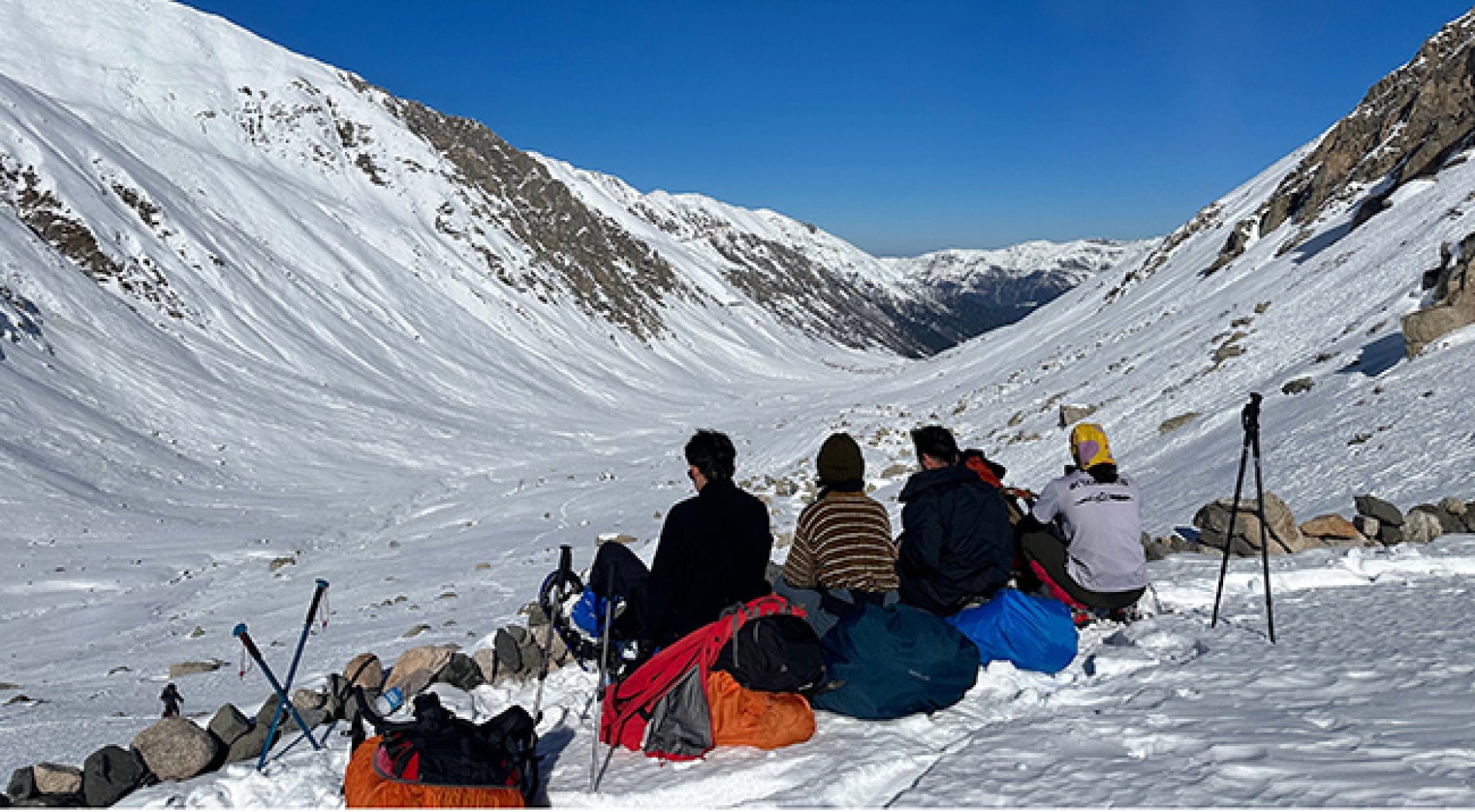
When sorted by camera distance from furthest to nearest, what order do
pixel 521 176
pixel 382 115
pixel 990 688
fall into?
pixel 521 176
pixel 382 115
pixel 990 688

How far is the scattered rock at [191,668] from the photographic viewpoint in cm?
1051

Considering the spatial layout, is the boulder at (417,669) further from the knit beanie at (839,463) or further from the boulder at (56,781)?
the knit beanie at (839,463)

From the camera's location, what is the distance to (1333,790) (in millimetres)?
3754

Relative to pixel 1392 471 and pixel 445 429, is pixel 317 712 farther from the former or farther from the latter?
pixel 445 429

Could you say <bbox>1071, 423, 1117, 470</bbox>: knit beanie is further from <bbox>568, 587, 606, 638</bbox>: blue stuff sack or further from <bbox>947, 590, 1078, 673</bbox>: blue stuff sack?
<bbox>568, 587, 606, 638</bbox>: blue stuff sack

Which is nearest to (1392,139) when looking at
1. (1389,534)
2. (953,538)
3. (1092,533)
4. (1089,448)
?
(1389,534)

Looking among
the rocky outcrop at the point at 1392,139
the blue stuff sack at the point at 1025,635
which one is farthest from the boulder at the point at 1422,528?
the rocky outcrop at the point at 1392,139

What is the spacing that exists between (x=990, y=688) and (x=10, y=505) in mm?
25501

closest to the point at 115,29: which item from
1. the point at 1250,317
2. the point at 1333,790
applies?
the point at 1250,317

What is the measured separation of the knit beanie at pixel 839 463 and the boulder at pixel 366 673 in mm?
4721

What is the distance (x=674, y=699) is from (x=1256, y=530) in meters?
7.66

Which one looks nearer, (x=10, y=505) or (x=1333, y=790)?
(x=1333, y=790)

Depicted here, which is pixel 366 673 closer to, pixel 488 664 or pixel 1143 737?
pixel 488 664

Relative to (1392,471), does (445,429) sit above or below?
above
